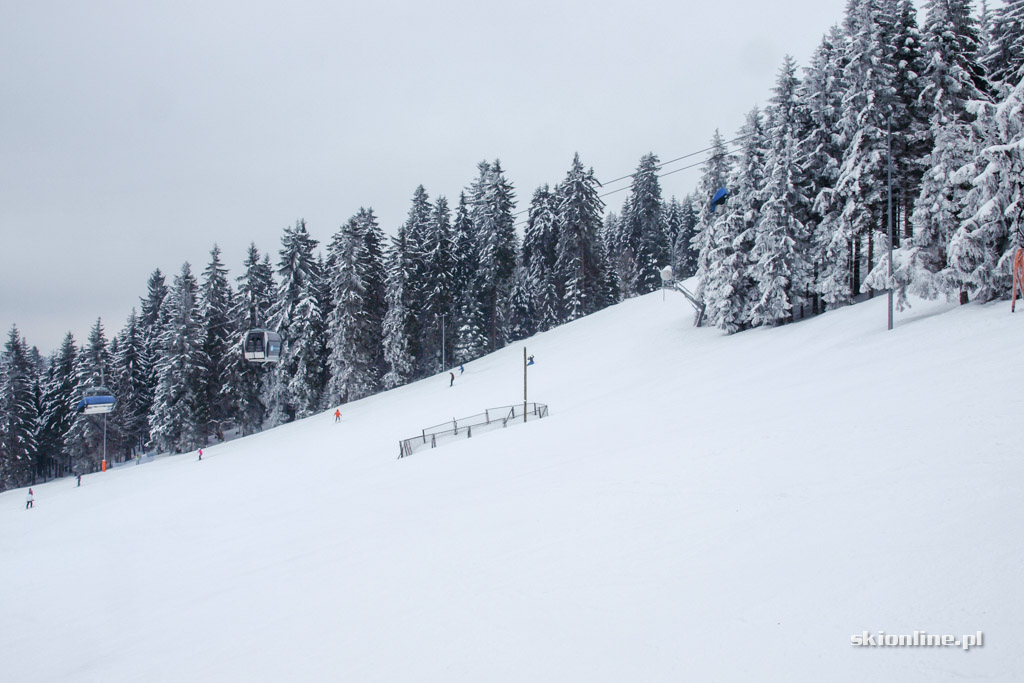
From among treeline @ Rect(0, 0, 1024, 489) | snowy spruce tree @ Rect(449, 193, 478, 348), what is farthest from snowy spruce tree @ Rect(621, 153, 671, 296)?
snowy spruce tree @ Rect(449, 193, 478, 348)

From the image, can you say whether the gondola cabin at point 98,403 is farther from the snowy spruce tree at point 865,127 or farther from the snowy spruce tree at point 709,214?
the snowy spruce tree at point 865,127

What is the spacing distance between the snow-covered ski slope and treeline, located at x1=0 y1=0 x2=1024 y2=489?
6.75 meters

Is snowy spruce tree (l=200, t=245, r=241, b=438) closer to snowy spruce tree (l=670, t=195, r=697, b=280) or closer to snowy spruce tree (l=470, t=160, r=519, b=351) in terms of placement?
snowy spruce tree (l=470, t=160, r=519, b=351)

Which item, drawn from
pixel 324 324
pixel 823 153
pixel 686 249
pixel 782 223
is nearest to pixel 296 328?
pixel 324 324

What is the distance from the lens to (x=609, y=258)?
250 feet

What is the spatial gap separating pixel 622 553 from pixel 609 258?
229 feet

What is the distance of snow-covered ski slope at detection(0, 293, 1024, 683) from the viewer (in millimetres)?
6387

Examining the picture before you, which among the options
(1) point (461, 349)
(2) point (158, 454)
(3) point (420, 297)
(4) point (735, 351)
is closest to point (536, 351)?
(1) point (461, 349)

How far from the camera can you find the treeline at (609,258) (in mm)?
23672

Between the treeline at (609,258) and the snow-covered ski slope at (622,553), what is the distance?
675cm

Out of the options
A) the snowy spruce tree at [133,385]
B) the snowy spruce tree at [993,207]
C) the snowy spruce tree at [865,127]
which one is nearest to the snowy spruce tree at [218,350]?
the snowy spruce tree at [133,385]

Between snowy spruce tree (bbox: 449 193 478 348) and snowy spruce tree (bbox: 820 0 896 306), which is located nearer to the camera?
snowy spruce tree (bbox: 820 0 896 306)

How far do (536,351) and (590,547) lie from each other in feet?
123

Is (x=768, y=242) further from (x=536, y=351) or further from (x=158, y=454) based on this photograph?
(x=158, y=454)
